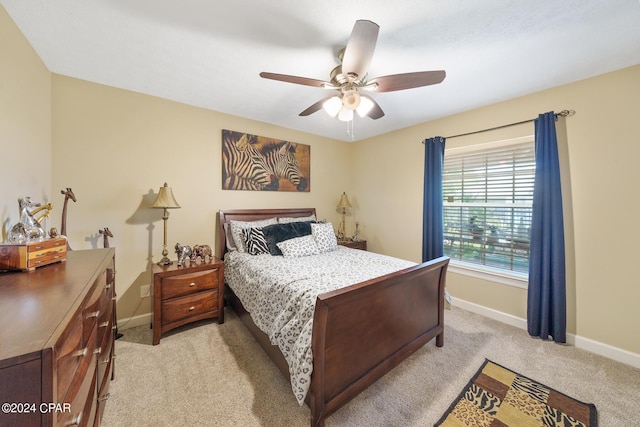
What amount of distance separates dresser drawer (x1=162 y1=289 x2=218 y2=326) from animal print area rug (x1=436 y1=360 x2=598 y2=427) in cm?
214

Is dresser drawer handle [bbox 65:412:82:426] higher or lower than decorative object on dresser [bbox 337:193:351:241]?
lower

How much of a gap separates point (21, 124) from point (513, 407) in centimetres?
377

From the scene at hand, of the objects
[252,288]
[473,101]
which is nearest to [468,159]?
[473,101]

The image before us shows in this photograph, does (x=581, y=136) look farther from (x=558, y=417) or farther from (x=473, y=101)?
(x=558, y=417)

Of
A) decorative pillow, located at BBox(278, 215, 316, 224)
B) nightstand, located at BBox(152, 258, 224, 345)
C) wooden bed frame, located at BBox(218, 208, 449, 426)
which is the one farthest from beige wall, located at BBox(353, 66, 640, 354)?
nightstand, located at BBox(152, 258, 224, 345)

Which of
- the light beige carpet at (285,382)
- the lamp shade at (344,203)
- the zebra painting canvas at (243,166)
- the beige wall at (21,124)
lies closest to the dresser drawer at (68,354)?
the light beige carpet at (285,382)

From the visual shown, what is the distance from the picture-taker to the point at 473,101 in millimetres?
2594

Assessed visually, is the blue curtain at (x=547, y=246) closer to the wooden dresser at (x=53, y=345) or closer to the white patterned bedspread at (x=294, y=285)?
the white patterned bedspread at (x=294, y=285)

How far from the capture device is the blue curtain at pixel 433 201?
9.96 ft

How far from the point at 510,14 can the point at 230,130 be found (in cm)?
277

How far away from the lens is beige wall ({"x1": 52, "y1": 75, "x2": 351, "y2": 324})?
2.16 m

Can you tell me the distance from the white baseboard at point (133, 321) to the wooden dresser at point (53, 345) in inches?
51.8

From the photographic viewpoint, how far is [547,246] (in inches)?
88.2

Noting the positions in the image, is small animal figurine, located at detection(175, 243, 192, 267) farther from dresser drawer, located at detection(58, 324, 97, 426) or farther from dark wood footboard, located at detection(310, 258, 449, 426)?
dark wood footboard, located at detection(310, 258, 449, 426)
